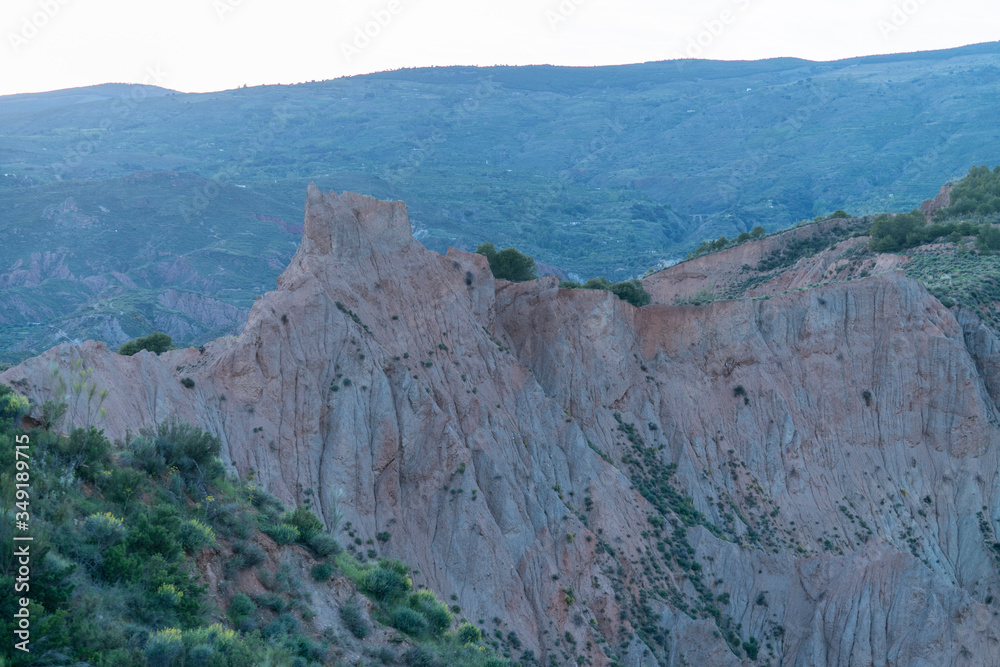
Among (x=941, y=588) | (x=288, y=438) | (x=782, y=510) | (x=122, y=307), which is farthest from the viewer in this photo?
(x=122, y=307)

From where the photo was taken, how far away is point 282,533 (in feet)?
54.0

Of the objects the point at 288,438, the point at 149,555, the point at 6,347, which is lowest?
the point at 6,347

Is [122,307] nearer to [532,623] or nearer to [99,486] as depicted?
[532,623]

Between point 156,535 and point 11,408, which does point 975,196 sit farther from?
point 11,408

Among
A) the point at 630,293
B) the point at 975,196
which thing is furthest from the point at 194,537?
the point at 975,196

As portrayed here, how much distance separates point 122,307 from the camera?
105m

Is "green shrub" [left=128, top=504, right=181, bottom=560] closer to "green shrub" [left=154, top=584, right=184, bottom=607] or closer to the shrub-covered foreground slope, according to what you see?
the shrub-covered foreground slope

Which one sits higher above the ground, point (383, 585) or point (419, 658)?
point (383, 585)

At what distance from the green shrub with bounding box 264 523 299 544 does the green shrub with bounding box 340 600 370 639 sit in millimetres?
1599

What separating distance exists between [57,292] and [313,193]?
339 ft

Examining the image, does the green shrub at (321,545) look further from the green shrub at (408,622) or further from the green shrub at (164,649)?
the green shrub at (164,649)

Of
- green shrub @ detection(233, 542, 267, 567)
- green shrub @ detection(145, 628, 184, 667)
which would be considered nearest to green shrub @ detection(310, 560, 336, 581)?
green shrub @ detection(233, 542, 267, 567)

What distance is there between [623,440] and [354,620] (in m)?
21.1

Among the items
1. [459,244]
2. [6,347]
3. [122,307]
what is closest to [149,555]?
[6,347]
